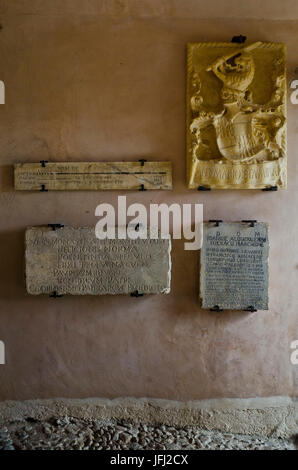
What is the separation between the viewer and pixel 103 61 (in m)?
3.15

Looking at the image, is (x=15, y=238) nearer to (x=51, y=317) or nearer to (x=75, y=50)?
(x=51, y=317)

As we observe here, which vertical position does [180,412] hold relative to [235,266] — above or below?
below

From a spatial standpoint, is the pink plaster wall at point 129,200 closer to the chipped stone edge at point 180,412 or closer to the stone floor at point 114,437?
the chipped stone edge at point 180,412

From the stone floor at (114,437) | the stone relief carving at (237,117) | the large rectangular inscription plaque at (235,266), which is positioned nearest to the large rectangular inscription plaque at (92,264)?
the large rectangular inscription plaque at (235,266)

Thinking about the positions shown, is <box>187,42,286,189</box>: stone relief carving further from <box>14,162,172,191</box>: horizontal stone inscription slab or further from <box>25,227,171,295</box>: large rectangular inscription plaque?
<box>25,227,171,295</box>: large rectangular inscription plaque

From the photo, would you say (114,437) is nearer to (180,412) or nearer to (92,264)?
(180,412)

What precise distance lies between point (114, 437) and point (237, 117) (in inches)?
103

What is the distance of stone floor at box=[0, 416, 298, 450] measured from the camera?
2.87 metres

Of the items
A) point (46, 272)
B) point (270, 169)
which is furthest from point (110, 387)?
point (270, 169)

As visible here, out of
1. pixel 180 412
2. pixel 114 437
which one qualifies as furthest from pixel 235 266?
pixel 114 437

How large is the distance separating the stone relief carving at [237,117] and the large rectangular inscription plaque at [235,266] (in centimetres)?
37

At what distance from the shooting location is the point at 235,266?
124 inches

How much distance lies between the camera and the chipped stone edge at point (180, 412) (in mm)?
3162

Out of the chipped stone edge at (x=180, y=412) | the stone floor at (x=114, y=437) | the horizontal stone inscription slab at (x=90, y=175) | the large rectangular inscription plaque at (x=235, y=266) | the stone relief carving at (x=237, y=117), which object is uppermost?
the stone relief carving at (x=237, y=117)
